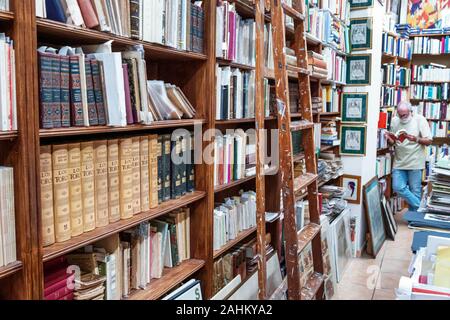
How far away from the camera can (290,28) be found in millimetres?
2688

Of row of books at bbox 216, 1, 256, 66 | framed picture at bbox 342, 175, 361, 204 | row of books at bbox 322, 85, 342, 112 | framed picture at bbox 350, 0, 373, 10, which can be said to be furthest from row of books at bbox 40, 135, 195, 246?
framed picture at bbox 350, 0, 373, 10

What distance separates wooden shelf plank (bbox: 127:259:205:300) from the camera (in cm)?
159

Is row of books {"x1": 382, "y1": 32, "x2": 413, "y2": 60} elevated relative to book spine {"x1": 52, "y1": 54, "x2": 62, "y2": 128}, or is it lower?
elevated

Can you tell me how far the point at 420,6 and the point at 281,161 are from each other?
5.02m

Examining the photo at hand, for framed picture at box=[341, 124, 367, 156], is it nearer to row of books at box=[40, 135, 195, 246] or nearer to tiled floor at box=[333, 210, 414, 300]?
tiled floor at box=[333, 210, 414, 300]

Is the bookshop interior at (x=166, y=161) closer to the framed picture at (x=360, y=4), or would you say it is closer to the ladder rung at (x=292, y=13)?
the ladder rung at (x=292, y=13)

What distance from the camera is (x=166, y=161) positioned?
5.62 feet

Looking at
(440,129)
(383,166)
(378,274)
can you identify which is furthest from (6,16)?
(440,129)

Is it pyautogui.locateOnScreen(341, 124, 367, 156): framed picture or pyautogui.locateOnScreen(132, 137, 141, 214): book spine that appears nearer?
pyautogui.locateOnScreen(132, 137, 141, 214): book spine

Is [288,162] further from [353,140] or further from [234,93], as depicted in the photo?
[353,140]

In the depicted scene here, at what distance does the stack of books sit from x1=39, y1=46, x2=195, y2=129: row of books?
1657mm

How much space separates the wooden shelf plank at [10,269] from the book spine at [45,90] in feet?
1.19

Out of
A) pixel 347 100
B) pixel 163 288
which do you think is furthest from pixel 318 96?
pixel 163 288

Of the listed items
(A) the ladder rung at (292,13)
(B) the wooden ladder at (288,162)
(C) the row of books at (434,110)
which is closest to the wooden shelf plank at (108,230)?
(B) the wooden ladder at (288,162)
